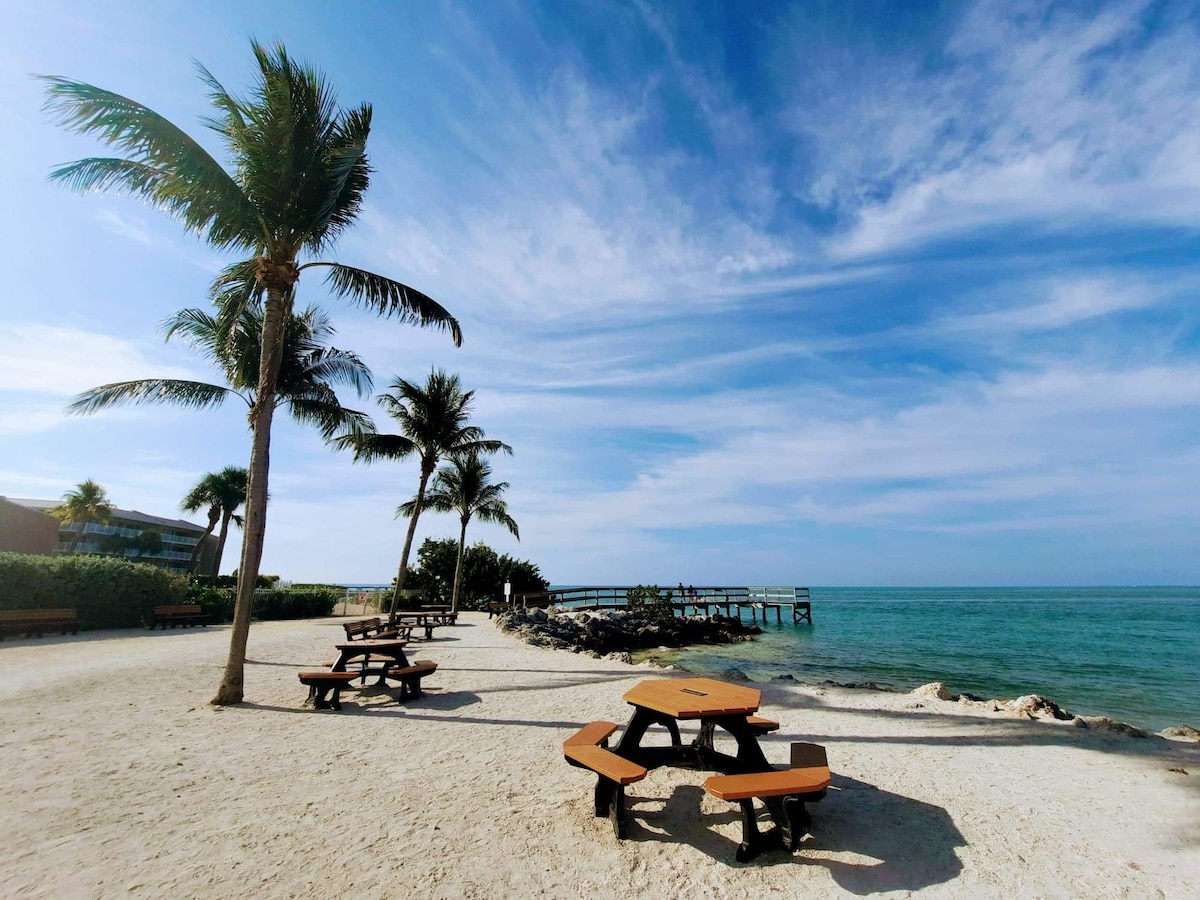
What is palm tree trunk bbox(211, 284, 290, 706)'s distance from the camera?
6.99 m

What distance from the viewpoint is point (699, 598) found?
38250 mm

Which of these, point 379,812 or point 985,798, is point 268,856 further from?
point 985,798

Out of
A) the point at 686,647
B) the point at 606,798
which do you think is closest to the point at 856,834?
the point at 606,798

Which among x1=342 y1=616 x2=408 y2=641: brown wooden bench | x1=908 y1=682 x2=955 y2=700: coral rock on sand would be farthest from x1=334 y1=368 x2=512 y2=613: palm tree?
x1=908 y1=682 x2=955 y2=700: coral rock on sand

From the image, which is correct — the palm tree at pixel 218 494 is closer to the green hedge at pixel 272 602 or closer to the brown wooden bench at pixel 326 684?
the green hedge at pixel 272 602

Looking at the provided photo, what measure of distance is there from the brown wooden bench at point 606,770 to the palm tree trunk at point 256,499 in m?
5.12

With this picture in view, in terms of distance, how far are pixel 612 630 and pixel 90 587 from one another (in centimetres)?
1548

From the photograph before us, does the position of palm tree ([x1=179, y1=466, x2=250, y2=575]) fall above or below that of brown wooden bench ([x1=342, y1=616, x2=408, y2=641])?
above

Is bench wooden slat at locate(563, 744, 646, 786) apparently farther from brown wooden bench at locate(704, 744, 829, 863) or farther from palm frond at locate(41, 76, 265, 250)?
palm frond at locate(41, 76, 265, 250)

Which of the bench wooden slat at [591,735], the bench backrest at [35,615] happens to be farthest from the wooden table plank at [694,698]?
the bench backrest at [35,615]

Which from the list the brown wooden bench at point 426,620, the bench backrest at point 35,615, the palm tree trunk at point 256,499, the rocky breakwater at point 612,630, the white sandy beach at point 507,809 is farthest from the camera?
the rocky breakwater at point 612,630

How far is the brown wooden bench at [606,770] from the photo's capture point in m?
3.34

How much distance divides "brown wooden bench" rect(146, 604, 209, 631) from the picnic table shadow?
636 inches

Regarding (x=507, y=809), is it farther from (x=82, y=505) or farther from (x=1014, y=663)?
(x=82, y=505)
